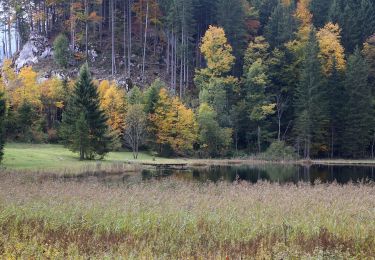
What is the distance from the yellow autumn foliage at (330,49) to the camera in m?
72.6

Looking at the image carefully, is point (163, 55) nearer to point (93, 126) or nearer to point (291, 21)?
point (291, 21)

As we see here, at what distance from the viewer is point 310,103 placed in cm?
6756

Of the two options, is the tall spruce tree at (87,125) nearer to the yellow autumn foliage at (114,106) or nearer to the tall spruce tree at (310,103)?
the yellow autumn foliage at (114,106)

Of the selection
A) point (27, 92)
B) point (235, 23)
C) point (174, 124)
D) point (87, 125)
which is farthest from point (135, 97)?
point (235, 23)

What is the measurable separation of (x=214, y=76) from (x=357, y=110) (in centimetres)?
2513

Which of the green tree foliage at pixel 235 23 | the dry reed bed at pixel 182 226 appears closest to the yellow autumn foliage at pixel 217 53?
the green tree foliage at pixel 235 23

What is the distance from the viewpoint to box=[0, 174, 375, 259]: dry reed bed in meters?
8.73

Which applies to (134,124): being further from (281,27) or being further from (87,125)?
(281,27)

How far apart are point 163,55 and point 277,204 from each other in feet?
256

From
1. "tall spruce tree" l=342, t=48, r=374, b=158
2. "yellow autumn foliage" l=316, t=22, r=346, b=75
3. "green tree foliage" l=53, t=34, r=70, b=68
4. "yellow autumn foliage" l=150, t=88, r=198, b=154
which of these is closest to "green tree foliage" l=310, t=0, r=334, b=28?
"yellow autumn foliage" l=316, t=22, r=346, b=75

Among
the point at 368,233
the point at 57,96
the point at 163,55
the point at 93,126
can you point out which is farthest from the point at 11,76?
the point at 368,233

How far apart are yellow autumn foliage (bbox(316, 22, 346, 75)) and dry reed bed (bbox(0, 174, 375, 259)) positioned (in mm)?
61189

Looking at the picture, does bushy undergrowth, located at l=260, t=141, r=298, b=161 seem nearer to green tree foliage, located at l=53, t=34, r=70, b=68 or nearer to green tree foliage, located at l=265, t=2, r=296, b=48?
green tree foliage, located at l=265, t=2, r=296, b=48

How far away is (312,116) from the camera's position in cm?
6662
